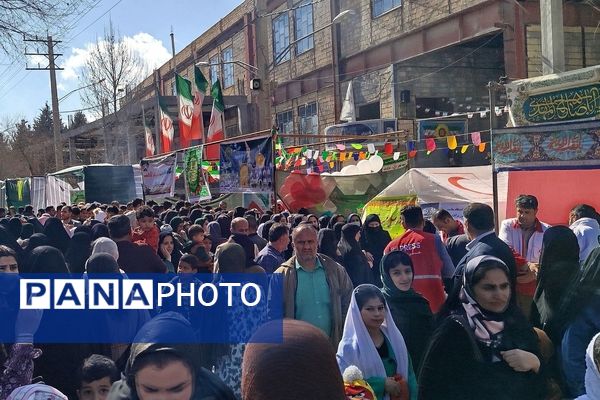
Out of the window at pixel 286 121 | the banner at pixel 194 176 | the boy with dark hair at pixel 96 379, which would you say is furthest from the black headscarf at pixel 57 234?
the window at pixel 286 121

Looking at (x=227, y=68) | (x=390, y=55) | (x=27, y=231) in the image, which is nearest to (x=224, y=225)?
(x=27, y=231)

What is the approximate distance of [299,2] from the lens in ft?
85.7

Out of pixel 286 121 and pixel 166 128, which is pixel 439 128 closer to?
pixel 166 128

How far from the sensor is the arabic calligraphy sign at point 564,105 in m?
8.10

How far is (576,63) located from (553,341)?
1539 cm

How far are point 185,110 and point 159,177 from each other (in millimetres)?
2873

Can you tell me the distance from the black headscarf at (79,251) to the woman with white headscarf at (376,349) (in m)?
3.10

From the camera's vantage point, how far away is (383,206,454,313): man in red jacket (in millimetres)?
5055

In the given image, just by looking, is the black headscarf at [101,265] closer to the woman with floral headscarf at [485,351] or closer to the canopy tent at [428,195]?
the woman with floral headscarf at [485,351]

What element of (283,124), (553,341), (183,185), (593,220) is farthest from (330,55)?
(553,341)

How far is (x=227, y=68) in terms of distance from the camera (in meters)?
34.7

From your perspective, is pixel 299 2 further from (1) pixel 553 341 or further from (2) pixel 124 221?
(1) pixel 553 341

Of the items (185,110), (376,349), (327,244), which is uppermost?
(185,110)

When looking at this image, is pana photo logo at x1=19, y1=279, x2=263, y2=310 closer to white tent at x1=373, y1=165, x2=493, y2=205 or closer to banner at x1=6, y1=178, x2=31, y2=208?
white tent at x1=373, y1=165, x2=493, y2=205
